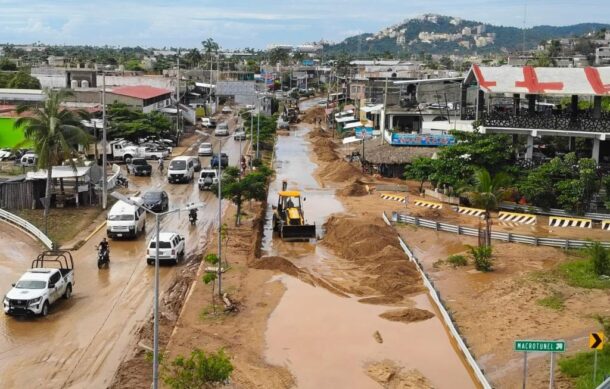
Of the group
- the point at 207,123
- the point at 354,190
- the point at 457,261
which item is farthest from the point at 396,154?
the point at 207,123

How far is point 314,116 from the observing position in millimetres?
121188

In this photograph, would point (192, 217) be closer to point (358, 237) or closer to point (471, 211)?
point (358, 237)

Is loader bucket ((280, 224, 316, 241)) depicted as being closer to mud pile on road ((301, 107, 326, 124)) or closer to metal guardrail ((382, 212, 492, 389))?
metal guardrail ((382, 212, 492, 389))

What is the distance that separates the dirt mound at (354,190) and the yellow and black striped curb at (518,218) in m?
11.8

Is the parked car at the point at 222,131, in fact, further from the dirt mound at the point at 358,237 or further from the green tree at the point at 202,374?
the green tree at the point at 202,374

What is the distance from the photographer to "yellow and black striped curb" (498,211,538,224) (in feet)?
143

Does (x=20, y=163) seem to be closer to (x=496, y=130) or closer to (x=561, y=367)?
(x=496, y=130)

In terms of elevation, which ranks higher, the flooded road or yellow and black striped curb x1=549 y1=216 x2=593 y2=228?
yellow and black striped curb x1=549 y1=216 x2=593 y2=228

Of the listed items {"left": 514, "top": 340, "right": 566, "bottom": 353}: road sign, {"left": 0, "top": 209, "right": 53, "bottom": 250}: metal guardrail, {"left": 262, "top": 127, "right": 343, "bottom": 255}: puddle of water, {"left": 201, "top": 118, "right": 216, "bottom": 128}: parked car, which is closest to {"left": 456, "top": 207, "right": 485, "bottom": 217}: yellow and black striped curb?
{"left": 262, "top": 127, "right": 343, "bottom": 255}: puddle of water

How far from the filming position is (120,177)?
5300 centimetres

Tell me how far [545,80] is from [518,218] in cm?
1081

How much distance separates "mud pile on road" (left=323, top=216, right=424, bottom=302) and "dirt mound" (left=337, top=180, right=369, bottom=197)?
9244mm

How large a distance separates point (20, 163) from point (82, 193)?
15516 millimetres

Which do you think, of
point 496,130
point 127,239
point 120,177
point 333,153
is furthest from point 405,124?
point 127,239
